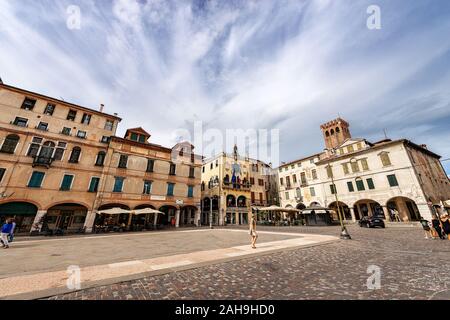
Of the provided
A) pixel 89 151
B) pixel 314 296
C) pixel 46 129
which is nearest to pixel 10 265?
pixel 314 296

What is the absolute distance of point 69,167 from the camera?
64.6ft

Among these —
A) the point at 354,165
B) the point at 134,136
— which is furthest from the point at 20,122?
the point at 354,165

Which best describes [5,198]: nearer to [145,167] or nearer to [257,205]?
[145,167]

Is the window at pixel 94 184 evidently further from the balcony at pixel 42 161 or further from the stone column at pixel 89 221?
the balcony at pixel 42 161

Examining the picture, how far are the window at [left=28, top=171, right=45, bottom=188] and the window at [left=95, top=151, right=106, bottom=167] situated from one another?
15.5 feet

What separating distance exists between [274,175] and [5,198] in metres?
45.0

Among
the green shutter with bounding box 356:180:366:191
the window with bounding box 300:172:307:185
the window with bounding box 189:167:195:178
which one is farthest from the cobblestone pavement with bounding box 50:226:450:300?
the window with bounding box 300:172:307:185

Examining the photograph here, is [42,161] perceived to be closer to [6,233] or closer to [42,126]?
[42,126]

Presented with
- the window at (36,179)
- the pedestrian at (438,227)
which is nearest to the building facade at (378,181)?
the pedestrian at (438,227)

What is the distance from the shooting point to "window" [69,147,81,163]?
20094 mm

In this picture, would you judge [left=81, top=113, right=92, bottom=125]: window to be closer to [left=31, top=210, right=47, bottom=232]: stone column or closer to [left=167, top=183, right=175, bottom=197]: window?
[left=31, top=210, right=47, bottom=232]: stone column

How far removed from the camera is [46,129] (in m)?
19.7

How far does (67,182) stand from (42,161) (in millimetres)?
3039

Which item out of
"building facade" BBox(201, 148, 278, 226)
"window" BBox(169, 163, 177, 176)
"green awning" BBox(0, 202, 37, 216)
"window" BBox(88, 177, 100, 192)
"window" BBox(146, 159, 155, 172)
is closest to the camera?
"green awning" BBox(0, 202, 37, 216)
